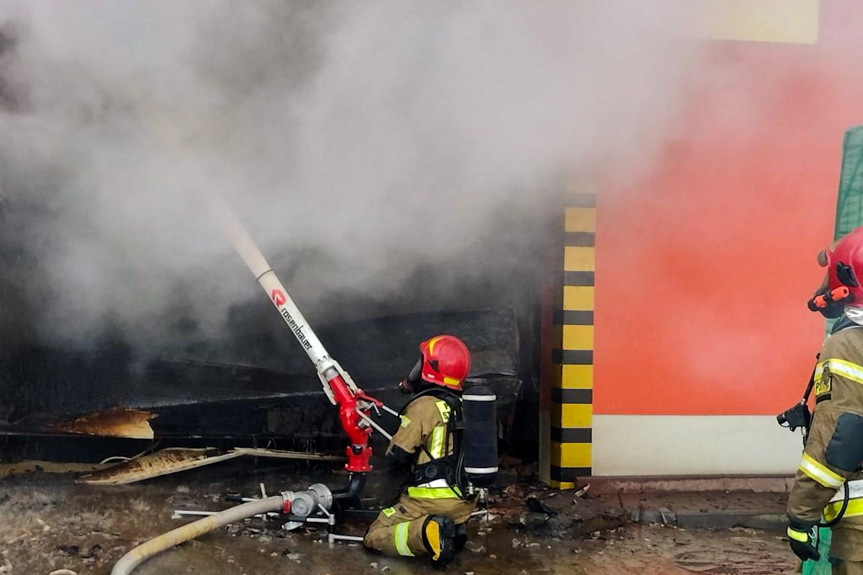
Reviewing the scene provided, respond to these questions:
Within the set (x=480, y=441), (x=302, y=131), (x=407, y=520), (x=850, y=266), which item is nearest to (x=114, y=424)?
(x=407, y=520)

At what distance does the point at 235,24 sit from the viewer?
3.70 metres

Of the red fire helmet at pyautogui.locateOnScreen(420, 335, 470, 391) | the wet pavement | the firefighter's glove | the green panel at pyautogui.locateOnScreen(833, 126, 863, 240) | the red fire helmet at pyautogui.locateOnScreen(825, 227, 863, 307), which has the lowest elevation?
the wet pavement

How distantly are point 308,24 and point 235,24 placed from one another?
0.36 metres

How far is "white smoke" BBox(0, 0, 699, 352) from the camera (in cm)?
373

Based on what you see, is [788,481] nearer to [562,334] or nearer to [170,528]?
[562,334]

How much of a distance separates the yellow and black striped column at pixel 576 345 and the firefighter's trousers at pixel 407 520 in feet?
3.74

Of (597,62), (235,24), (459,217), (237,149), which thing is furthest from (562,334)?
(235,24)

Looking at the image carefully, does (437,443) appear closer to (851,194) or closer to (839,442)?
(839,442)

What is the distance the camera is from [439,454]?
150 inches

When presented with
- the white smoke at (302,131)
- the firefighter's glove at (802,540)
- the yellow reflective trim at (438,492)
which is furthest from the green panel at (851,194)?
the yellow reflective trim at (438,492)

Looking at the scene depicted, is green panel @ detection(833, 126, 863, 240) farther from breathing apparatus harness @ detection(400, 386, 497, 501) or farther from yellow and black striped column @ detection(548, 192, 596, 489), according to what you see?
breathing apparatus harness @ detection(400, 386, 497, 501)

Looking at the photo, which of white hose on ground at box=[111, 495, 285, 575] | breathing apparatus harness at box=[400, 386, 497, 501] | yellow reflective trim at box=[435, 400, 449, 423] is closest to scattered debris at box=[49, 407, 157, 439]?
white hose on ground at box=[111, 495, 285, 575]

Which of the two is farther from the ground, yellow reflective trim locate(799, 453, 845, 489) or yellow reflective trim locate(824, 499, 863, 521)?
yellow reflective trim locate(799, 453, 845, 489)

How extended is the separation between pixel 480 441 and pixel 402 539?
62 centimetres
